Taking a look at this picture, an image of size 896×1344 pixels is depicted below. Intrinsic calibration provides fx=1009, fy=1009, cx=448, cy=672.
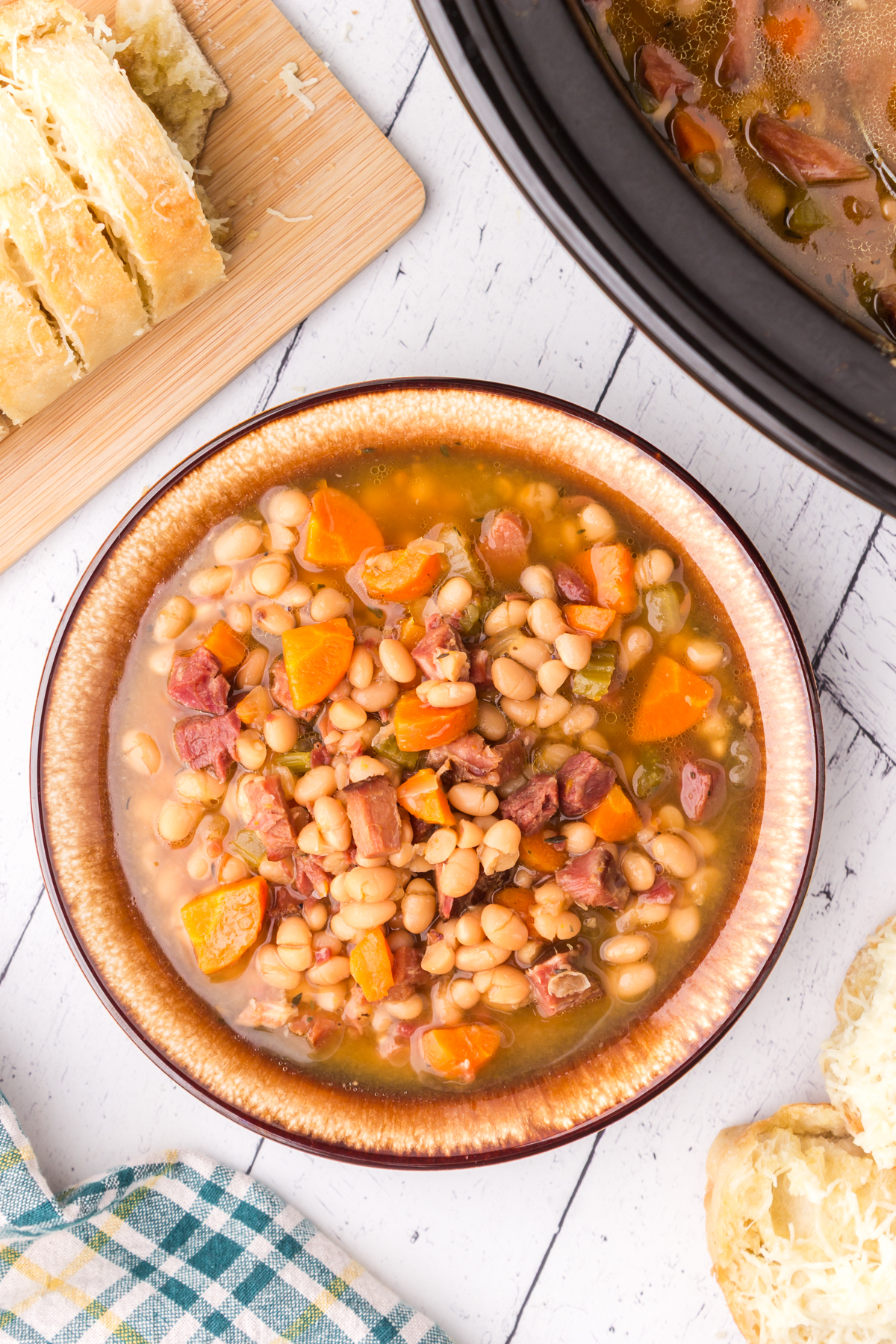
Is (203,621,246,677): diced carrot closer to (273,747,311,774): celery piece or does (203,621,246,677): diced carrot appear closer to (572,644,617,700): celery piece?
(273,747,311,774): celery piece

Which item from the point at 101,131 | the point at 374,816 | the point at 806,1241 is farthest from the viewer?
the point at 806,1241

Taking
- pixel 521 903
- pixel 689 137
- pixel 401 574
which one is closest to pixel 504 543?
pixel 401 574

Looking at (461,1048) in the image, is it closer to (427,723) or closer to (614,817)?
(614,817)

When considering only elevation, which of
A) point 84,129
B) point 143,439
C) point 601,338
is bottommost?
point 601,338

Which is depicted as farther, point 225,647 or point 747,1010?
point 747,1010

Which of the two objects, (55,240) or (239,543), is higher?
(55,240)

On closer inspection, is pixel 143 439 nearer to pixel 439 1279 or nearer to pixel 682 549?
pixel 682 549

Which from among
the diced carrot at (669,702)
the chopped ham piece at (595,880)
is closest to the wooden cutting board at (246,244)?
the diced carrot at (669,702)

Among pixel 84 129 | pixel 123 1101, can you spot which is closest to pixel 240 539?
pixel 84 129
